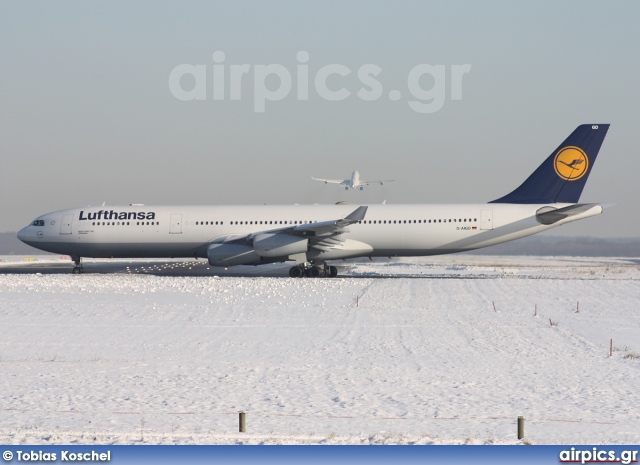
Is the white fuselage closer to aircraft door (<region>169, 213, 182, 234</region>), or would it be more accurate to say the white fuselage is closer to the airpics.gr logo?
aircraft door (<region>169, 213, 182, 234</region>)

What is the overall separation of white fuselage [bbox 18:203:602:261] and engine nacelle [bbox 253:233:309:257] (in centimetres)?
85

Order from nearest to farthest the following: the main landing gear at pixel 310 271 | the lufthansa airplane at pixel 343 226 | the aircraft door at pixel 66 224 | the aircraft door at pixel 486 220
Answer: the lufthansa airplane at pixel 343 226, the aircraft door at pixel 486 220, the main landing gear at pixel 310 271, the aircraft door at pixel 66 224

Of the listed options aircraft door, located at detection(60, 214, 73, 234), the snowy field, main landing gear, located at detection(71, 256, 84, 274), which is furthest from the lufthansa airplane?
the snowy field

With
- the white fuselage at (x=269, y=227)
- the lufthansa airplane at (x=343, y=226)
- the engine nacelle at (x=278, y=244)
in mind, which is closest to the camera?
the engine nacelle at (x=278, y=244)

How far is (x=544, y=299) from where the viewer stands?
2914 cm

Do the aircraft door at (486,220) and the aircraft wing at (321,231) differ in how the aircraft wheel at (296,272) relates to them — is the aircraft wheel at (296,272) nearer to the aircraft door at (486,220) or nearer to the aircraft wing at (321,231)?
the aircraft wing at (321,231)

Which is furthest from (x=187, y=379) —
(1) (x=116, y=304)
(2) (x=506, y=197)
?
(2) (x=506, y=197)

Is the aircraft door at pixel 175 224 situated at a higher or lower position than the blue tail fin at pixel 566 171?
lower

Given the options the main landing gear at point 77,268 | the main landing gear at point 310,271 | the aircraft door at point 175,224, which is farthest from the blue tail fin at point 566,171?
the main landing gear at point 77,268

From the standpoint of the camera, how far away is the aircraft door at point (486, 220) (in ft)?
128

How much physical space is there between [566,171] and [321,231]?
13.1 meters

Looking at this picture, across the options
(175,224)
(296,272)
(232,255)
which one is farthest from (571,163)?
(175,224)

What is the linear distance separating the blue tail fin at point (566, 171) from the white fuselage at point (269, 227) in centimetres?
98

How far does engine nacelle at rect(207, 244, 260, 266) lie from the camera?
3916 centimetres
